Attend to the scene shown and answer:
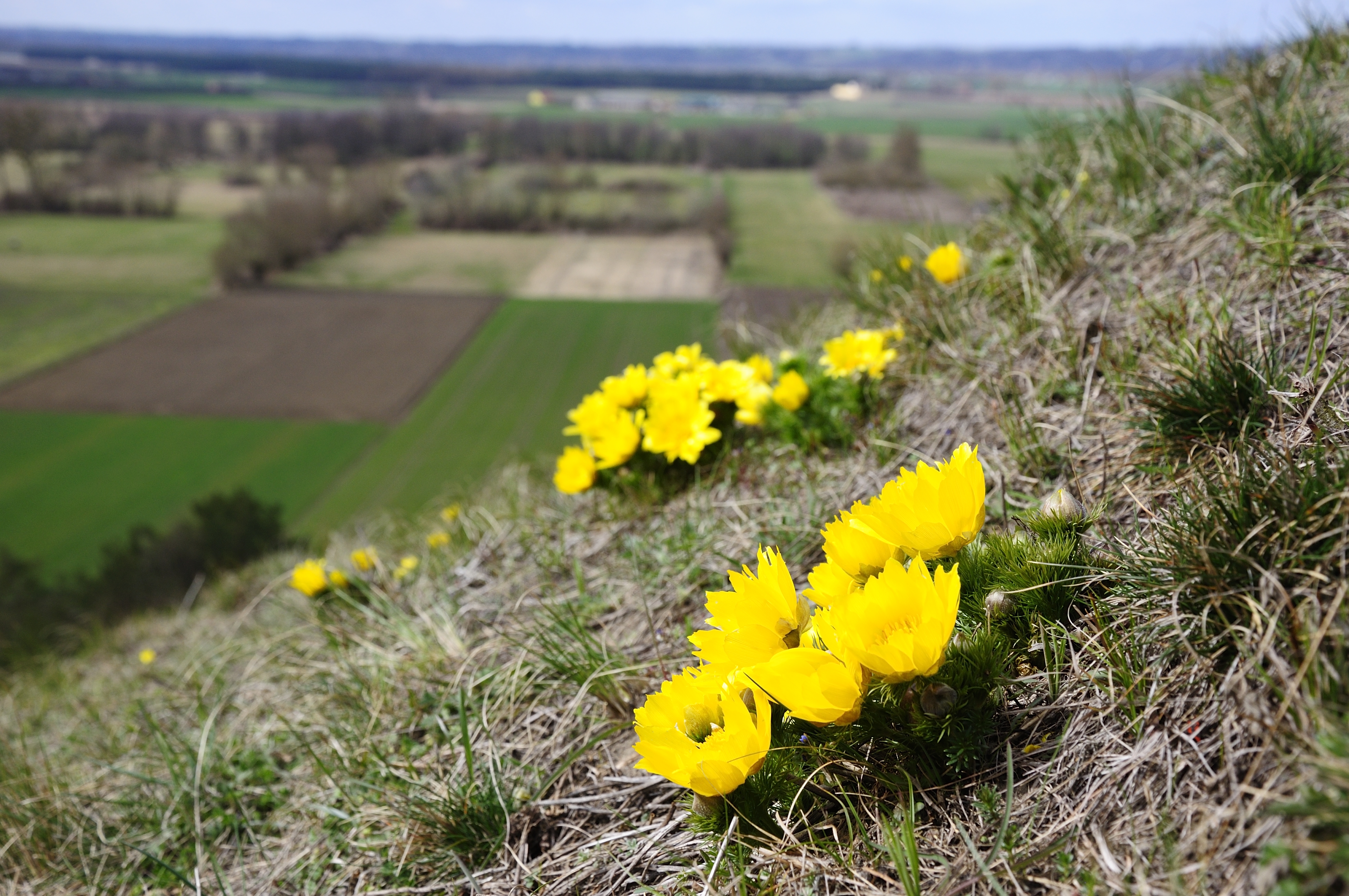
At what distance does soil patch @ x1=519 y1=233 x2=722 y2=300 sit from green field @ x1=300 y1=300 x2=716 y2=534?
272 cm

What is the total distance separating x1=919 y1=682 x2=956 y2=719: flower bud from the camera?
4.29 ft

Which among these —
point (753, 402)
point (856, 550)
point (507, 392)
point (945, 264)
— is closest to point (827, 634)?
point (856, 550)

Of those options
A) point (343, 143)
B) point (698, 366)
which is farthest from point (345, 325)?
point (343, 143)

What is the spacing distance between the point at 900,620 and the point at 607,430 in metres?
1.77

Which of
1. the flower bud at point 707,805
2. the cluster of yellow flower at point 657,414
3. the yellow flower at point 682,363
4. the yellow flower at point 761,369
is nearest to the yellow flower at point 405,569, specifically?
the cluster of yellow flower at point 657,414

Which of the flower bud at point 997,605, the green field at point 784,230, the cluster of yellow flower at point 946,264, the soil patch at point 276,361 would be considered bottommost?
the soil patch at point 276,361

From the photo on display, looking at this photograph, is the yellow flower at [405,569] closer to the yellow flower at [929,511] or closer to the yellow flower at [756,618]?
the yellow flower at [756,618]

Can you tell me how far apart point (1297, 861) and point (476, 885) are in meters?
1.51

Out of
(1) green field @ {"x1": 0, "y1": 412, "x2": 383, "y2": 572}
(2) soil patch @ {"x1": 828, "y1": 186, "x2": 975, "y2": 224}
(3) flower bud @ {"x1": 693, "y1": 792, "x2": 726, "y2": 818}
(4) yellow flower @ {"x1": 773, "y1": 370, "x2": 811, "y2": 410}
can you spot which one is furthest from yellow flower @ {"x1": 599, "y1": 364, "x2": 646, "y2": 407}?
(1) green field @ {"x1": 0, "y1": 412, "x2": 383, "y2": 572}

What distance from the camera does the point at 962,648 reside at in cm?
140

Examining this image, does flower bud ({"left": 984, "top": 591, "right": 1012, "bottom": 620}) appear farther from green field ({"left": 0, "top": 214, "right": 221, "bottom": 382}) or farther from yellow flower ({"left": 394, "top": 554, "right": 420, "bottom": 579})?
green field ({"left": 0, "top": 214, "right": 221, "bottom": 382})

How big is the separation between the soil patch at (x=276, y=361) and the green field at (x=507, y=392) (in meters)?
2.08

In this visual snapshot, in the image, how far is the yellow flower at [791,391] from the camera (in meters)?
2.92

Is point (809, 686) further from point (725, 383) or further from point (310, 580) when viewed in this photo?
point (310, 580)
